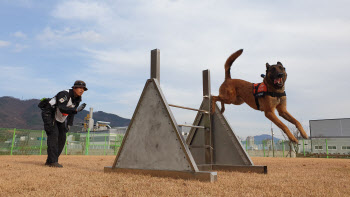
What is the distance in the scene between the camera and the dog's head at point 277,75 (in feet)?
10.4

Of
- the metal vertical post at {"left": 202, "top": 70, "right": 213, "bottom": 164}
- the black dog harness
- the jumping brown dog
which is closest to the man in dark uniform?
the metal vertical post at {"left": 202, "top": 70, "right": 213, "bottom": 164}

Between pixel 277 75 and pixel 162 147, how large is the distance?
1.72 metres

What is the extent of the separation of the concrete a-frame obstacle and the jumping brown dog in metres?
0.71

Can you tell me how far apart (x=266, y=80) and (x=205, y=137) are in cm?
171

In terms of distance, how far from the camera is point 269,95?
11.0 ft

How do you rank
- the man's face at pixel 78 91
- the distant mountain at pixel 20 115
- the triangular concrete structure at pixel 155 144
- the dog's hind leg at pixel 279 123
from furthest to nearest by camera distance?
the distant mountain at pixel 20 115 → the man's face at pixel 78 91 → the dog's hind leg at pixel 279 123 → the triangular concrete structure at pixel 155 144

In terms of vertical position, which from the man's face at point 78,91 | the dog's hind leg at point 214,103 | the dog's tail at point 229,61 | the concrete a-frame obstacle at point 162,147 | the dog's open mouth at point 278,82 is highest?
the dog's tail at point 229,61

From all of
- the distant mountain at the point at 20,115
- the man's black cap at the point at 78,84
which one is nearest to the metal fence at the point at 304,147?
the man's black cap at the point at 78,84

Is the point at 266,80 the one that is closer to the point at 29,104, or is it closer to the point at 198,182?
the point at 198,182

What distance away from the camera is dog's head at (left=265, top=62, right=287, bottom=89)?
3.16 meters

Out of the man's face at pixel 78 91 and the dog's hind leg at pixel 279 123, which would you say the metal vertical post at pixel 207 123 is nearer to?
the dog's hind leg at pixel 279 123

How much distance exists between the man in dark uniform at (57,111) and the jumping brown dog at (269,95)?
2.74 m

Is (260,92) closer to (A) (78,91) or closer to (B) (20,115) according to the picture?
(A) (78,91)

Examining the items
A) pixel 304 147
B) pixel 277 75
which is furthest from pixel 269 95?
pixel 304 147
